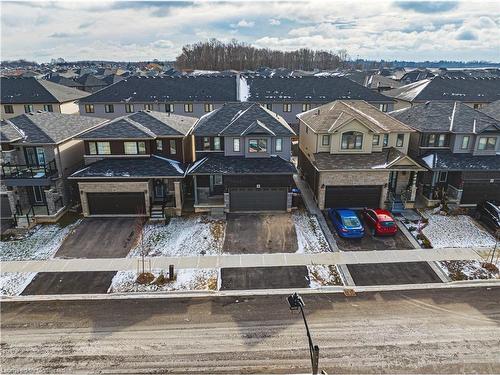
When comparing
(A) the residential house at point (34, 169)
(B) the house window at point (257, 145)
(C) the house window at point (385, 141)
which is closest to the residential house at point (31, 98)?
(A) the residential house at point (34, 169)

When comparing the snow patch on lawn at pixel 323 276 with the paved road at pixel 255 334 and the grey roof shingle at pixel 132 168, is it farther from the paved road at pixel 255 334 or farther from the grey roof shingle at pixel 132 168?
the grey roof shingle at pixel 132 168

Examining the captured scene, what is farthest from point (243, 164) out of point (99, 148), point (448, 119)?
point (448, 119)

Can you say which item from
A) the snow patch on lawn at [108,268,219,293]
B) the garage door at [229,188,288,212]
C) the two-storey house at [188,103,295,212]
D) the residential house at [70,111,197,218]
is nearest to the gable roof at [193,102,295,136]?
the two-storey house at [188,103,295,212]

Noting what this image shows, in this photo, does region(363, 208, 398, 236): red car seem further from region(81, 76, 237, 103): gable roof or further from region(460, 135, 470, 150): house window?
region(81, 76, 237, 103): gable roof

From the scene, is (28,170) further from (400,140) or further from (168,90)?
(400,140)

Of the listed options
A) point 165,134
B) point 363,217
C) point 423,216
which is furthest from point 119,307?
point 423,216

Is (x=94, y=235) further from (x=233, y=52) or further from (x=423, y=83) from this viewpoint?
(x=233, y=52)
